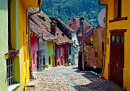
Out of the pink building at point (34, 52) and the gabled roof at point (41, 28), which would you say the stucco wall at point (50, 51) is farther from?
the pink building at point (34, 52)

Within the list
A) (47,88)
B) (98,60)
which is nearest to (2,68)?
(47,88)

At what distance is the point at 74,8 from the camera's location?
5113 inches

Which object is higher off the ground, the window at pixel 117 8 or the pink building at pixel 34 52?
the window at pixel 117 8

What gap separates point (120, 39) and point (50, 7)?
119m

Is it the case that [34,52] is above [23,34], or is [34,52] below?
below

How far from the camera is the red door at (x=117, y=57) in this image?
35.1 feet

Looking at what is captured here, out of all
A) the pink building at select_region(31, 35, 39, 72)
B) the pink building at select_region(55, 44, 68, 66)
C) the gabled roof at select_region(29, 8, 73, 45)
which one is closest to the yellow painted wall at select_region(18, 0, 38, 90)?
the gabled roof at select_region(29, 8, 73, 45)

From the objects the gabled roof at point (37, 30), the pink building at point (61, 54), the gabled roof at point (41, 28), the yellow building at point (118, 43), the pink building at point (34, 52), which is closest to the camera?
the yellow building at point (118, 43)

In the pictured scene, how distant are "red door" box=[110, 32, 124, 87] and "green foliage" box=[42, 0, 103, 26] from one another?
105503 mm

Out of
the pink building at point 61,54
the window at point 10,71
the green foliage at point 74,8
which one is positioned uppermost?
the green foliage at point 74,8

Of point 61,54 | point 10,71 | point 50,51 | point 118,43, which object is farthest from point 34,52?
point 10,71

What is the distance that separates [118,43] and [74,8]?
396 ft

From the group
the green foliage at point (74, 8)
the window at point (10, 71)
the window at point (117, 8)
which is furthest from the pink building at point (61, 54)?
the green foliage at point (74, 8)

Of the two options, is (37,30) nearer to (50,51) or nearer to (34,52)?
(34,52)
